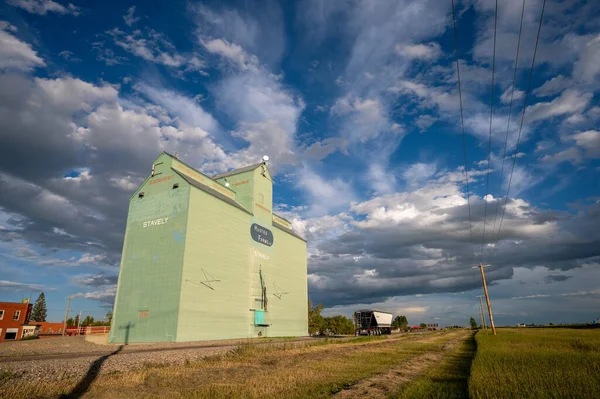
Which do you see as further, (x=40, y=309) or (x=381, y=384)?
(x=40, y=309)

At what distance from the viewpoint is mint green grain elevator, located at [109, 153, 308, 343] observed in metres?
31.0

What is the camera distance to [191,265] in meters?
31.7

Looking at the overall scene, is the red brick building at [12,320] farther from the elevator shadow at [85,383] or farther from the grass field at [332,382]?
the grass field at [332,382]

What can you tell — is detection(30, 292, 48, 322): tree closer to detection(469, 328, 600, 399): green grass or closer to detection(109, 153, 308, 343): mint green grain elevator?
detection(109, 153, 308, 343): mint green grain elevator

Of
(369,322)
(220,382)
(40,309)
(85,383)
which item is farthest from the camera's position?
(40,309)

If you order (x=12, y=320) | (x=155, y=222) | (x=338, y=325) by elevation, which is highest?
(x=155, y=222)

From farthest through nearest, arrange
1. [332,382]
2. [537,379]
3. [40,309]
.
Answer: [40,309] < [332,382] < [537,379]

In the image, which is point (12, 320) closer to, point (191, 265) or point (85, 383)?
point (191, 265)

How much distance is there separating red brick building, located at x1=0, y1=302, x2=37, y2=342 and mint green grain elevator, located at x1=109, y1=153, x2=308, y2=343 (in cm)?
3571

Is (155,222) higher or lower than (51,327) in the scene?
higher

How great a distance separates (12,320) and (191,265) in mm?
45411

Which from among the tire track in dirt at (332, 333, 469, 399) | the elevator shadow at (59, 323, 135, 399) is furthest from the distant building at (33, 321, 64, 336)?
the tire track in dirt at (332, 333, 469, 399)

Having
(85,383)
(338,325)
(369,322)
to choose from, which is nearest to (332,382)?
(85,383)

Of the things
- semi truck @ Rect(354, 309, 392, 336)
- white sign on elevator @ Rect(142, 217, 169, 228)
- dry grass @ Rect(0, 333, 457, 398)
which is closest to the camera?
dry grass @ Rect(0, 333, 457, 398)
